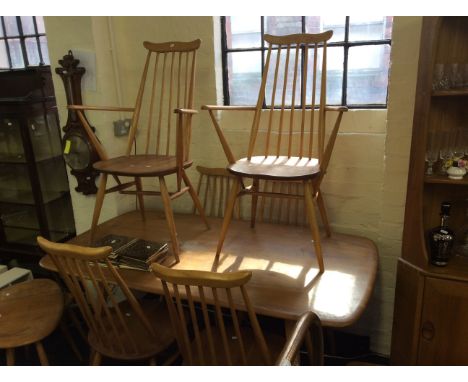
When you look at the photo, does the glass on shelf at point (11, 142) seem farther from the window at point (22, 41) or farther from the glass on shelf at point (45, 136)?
the window at point (22, 41)

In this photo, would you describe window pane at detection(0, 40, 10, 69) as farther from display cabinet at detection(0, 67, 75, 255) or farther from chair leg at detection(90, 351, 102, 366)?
chair leg at detection(90, 351, 102, 366)

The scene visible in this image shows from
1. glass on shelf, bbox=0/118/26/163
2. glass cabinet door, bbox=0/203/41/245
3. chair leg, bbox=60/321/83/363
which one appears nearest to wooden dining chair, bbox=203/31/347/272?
chair leg, bbox=60/321/83/363

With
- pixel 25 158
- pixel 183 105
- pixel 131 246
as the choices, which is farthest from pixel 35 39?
pixel 131 246

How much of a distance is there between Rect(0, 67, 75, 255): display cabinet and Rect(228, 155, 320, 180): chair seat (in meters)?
1.46

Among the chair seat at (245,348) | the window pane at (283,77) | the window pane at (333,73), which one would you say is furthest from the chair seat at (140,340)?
the window pane at (333,73)

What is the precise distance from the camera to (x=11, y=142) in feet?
8.43

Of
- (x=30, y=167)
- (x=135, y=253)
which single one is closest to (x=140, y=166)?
(x=135, y=253)

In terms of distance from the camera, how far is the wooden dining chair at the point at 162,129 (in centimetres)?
177

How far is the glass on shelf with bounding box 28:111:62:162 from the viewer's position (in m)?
2.48

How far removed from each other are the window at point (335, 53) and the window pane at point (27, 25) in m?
1.47

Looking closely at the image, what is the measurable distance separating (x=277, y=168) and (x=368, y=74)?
2.52ft

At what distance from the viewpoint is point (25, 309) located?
175 cm

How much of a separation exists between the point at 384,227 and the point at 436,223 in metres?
0.23

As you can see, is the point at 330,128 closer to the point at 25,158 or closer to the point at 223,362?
the point at 223,362
